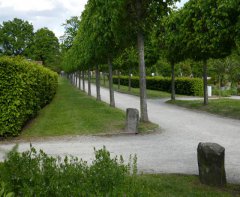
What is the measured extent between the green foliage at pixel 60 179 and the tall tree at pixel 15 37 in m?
77.1

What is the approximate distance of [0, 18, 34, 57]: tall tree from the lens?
259 ft

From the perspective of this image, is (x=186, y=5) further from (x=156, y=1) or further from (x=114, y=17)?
(x=114, y=17)

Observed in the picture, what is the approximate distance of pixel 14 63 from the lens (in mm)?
12219

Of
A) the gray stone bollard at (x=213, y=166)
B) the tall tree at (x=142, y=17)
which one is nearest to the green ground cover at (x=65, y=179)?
the gray stone bollard at (x=213, y=166)

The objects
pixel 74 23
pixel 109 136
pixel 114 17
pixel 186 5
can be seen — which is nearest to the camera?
pixel 109 136

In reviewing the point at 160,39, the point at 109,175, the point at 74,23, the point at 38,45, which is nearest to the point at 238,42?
the point at 160,39

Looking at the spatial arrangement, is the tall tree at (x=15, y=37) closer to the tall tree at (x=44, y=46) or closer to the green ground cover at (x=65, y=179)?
the tall tree at (x=44, y=46)

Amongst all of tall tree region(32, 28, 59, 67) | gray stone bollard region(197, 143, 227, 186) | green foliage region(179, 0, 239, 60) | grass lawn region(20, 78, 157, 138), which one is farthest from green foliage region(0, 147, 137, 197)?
tall tree region(32, 28, 59, 67)

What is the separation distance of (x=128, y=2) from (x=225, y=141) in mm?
6170

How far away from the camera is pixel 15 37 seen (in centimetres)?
8044

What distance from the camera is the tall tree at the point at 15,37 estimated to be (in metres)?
78.8

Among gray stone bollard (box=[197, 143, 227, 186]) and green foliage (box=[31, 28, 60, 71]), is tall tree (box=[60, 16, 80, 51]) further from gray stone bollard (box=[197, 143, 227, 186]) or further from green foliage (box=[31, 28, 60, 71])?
gray stone bollard (box=[197, 143, 227, 186])

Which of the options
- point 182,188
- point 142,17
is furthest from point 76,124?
point 182,188

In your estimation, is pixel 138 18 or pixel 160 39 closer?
pixel 138 18
